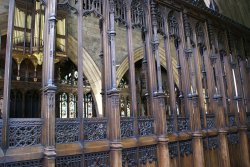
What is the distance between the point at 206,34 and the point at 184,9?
2.71 ft

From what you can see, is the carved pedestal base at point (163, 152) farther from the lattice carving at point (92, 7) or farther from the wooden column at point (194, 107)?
the lattice carving at point (92, 7)

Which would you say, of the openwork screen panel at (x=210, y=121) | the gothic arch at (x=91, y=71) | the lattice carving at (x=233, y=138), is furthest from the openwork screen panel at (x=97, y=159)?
the gothic arch at (x=91, y=71)

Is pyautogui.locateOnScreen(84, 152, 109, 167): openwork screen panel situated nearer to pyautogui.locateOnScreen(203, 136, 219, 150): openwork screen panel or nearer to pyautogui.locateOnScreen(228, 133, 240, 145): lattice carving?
pyautogui.locateOnScreen(203, 136, 219, 150): openwork screen panel

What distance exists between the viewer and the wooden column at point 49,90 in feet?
8.31

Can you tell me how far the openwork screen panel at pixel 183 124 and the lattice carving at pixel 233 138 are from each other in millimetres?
1469

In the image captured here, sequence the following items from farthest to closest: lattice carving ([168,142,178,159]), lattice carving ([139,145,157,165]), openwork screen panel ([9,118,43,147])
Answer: lattice carving ([168,142,178,159]) → lattice carving ([139,145,157,165]) → openwork screen panel ([9,118,43,147])

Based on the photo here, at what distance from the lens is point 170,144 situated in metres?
3.98

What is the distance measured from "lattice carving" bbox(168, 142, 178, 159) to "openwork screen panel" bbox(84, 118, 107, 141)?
127cm

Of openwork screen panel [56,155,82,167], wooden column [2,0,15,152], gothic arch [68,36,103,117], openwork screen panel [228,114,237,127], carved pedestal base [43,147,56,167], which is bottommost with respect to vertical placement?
openwork screen panel [56,155,82,167]

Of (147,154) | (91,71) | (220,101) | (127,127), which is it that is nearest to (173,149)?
(147,154)

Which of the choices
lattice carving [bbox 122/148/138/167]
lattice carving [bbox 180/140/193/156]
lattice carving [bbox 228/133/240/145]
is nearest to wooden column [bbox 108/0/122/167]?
lattice carving [bbox 122/148/138/167]

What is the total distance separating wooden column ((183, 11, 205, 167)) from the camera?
4.30m

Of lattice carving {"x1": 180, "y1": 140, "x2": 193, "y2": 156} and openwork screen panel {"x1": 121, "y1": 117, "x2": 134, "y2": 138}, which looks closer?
openwork screen panel {"x1": 121, "y1": 117, "x2": 134, "y2": 138}

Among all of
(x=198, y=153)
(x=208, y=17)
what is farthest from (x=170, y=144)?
(x=208, y=17)
